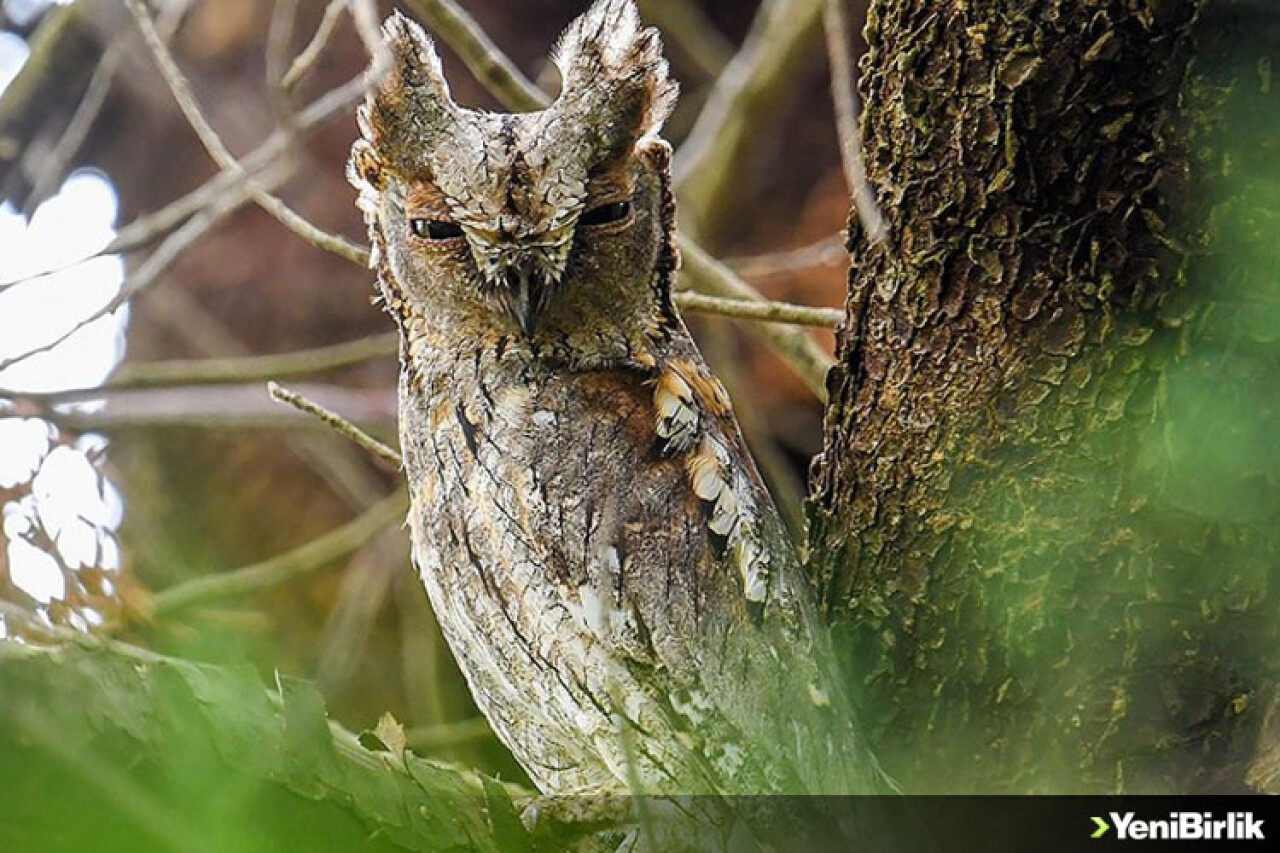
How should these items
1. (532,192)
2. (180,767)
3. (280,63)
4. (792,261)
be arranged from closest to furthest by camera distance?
(180,767) → (532,192) → (280,63) → (792,261)

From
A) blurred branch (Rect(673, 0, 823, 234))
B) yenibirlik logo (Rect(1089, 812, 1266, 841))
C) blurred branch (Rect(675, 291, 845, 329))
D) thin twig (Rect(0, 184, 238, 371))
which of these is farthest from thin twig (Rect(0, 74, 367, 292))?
yenibirlik logo (Rect(1089, 812, 1266, 841))

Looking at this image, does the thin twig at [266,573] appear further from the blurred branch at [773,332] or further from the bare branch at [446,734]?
the blurred branch at [773,332]

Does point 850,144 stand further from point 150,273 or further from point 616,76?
point 150,273

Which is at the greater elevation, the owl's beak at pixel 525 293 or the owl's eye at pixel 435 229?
the owl's eye at pixel 435 229

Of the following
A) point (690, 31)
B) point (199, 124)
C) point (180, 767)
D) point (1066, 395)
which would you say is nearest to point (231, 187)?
point (199, 124)

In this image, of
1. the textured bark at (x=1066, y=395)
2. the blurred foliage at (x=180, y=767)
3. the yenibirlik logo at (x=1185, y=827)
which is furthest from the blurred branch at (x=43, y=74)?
the yenibirlik logo at (x=1185, y=827)

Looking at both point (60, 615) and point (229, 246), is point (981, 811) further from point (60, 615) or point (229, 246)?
point (229, 246)
